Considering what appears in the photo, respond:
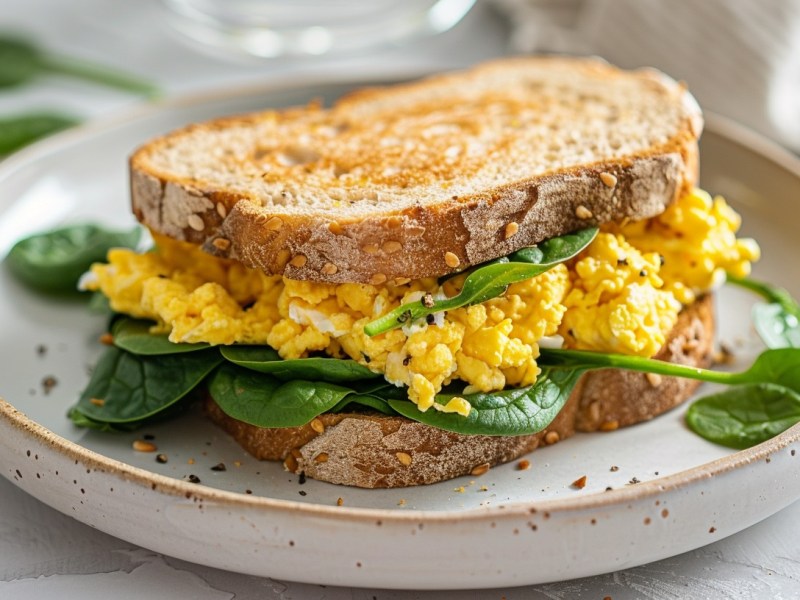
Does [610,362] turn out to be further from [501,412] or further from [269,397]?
[269,397]

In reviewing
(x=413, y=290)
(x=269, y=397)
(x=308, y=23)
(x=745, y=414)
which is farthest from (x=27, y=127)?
(x=745, y=414)

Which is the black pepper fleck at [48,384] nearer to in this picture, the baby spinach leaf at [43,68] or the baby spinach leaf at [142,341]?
the baby spinach leaf at [142,341]

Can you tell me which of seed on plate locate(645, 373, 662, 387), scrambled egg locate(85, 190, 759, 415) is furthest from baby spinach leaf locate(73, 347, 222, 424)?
seed on plate locate(645, 373, 662, 387)

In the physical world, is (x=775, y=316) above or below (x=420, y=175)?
below

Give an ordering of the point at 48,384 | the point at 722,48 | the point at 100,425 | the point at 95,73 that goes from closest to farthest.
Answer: the point at 100,425, the point at 48,384, the point at 722,48, the point at 95,73

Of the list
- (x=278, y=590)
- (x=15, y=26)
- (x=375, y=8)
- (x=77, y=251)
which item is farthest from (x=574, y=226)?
(x=15, y=26)

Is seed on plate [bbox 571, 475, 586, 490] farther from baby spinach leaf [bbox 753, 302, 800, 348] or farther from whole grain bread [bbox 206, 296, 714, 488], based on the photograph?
baby spinach leaf [bbox 753, 302, 800, 348]
